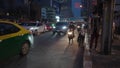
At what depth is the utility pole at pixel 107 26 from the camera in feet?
40.9

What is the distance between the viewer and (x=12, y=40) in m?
10.3

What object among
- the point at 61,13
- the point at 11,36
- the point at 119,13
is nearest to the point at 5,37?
the point at 11,36

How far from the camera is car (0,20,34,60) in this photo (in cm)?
970

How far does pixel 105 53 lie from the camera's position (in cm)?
1253

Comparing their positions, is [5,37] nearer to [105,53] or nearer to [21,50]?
[21,50]

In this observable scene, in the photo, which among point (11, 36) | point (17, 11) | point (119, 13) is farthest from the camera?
point (17, 11)

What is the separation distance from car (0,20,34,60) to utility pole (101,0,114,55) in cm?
349

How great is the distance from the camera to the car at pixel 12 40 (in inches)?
382

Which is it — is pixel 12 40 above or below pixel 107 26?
below

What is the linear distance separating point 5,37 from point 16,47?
1125 mm

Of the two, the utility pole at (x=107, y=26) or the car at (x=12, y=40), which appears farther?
the utility pole at (x=107, y=26)

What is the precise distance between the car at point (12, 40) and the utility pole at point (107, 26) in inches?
137

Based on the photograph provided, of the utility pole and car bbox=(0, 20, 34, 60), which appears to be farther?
the utility pole

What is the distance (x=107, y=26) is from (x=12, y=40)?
4.57 metres
